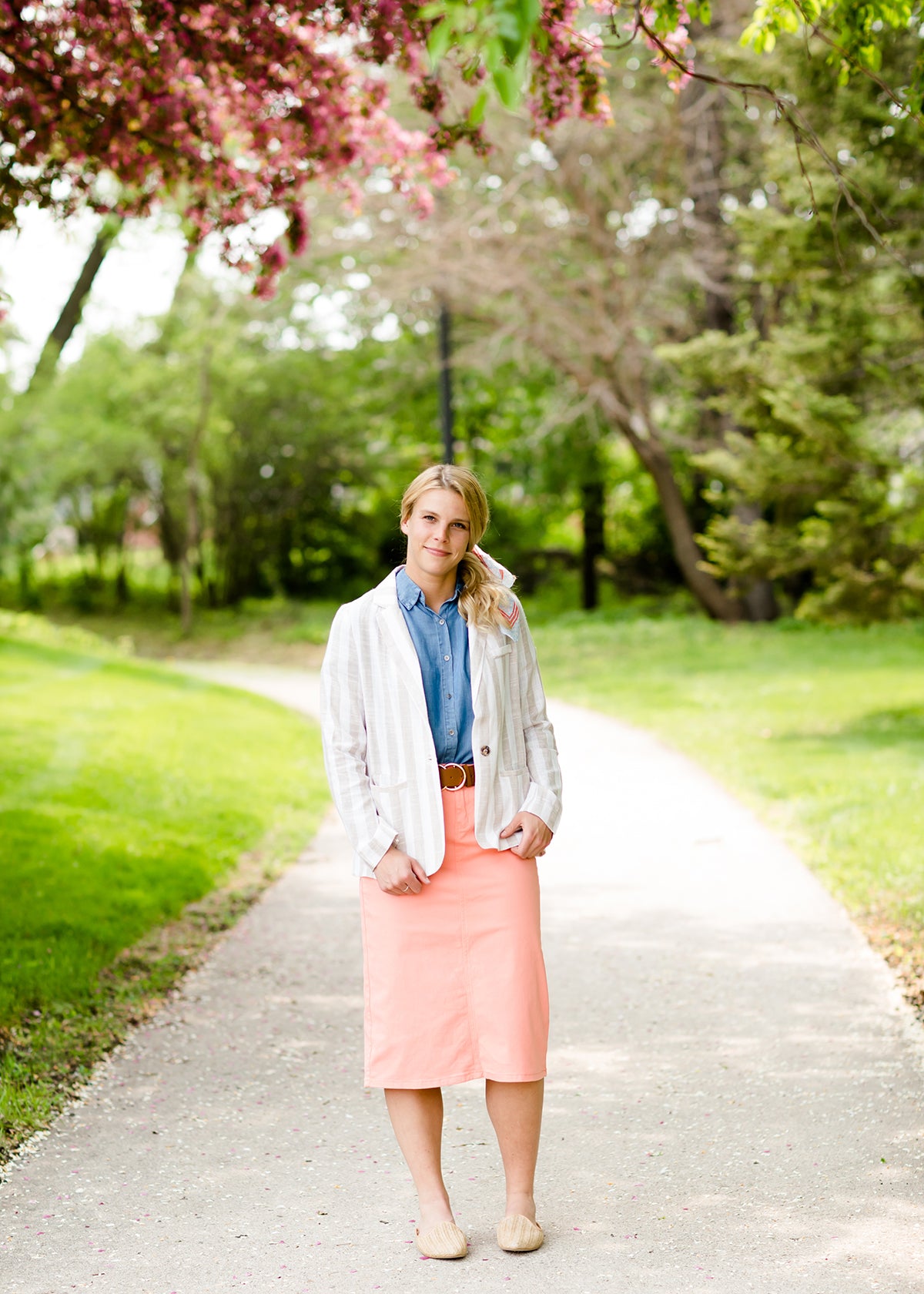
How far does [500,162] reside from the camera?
71.7ft

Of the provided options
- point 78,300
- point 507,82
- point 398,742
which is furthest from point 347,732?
point 78,300

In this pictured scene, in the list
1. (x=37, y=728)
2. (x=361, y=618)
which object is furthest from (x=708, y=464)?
(x=361, y=618)

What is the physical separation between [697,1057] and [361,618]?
7.73 feet

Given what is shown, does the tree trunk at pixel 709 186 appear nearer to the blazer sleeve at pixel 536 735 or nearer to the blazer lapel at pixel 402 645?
the blazer sleeve at pixel 536 735

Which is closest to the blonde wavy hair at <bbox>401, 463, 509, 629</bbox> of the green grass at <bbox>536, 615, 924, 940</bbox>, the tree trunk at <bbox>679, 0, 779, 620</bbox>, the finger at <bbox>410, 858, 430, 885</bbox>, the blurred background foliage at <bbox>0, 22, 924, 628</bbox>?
the finger at <bbox>410, 858, 430, 885</bbox>

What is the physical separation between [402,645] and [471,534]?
1.30 ft

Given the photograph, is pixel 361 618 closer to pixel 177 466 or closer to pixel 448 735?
pixel 448 735

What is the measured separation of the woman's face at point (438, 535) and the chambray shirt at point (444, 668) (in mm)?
73

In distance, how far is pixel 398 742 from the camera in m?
3.49

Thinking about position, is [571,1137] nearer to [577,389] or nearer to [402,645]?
[402,645]

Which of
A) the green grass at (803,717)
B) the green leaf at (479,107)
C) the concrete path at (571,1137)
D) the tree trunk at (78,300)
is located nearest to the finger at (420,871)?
the concrete path at (571,1137)

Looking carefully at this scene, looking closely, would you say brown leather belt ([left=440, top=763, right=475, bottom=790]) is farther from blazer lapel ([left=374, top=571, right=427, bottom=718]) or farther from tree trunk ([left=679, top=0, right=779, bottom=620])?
tree trunk ([left=679, top=0, right=779, bottom=620])

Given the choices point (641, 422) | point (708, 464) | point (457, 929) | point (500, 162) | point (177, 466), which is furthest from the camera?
point (177, 466)

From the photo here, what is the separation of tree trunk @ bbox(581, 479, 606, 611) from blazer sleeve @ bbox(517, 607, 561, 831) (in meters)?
29.1
